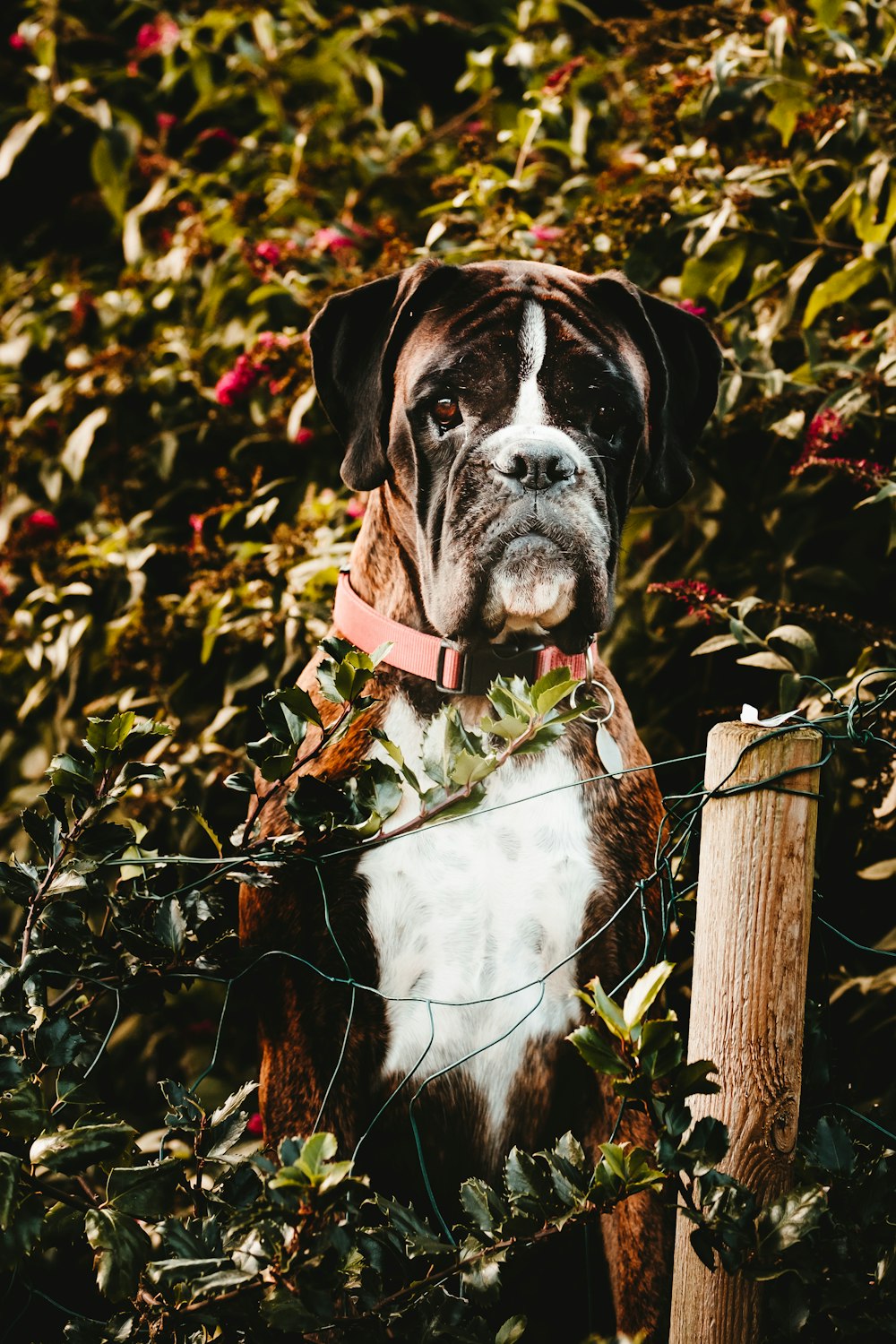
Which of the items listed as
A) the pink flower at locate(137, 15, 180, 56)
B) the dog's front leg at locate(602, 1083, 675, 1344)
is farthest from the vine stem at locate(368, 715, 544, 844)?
the pink flower at locate(137, 15, 180, 56)

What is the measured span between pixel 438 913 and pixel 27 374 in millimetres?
2598

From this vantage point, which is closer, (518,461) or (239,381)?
(518,461)

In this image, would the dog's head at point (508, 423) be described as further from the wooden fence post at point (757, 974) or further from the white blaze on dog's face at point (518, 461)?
the wooden fence post at point (757, 974)

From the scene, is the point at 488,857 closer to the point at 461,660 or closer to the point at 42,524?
the point at 461,660

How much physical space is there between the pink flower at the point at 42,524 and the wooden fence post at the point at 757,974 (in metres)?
2.29

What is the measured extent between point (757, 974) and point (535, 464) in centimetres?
71

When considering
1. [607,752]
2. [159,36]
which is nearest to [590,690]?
[607,752]

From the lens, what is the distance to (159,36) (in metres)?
3.68

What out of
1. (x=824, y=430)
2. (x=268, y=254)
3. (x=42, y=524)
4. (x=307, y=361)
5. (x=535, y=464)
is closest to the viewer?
(x=535, y=464)

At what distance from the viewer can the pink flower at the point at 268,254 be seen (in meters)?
2.90

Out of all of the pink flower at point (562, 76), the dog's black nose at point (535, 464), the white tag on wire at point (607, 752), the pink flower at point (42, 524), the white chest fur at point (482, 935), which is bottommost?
the pink flower at point (42, 524)

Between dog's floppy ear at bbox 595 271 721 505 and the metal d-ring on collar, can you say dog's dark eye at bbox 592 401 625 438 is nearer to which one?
dog's floppy ear at bbox 595 271 721 505

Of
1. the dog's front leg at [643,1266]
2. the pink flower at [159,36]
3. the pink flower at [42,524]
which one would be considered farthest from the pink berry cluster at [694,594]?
the pink flower at [159,36]

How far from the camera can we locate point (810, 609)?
212 cm
